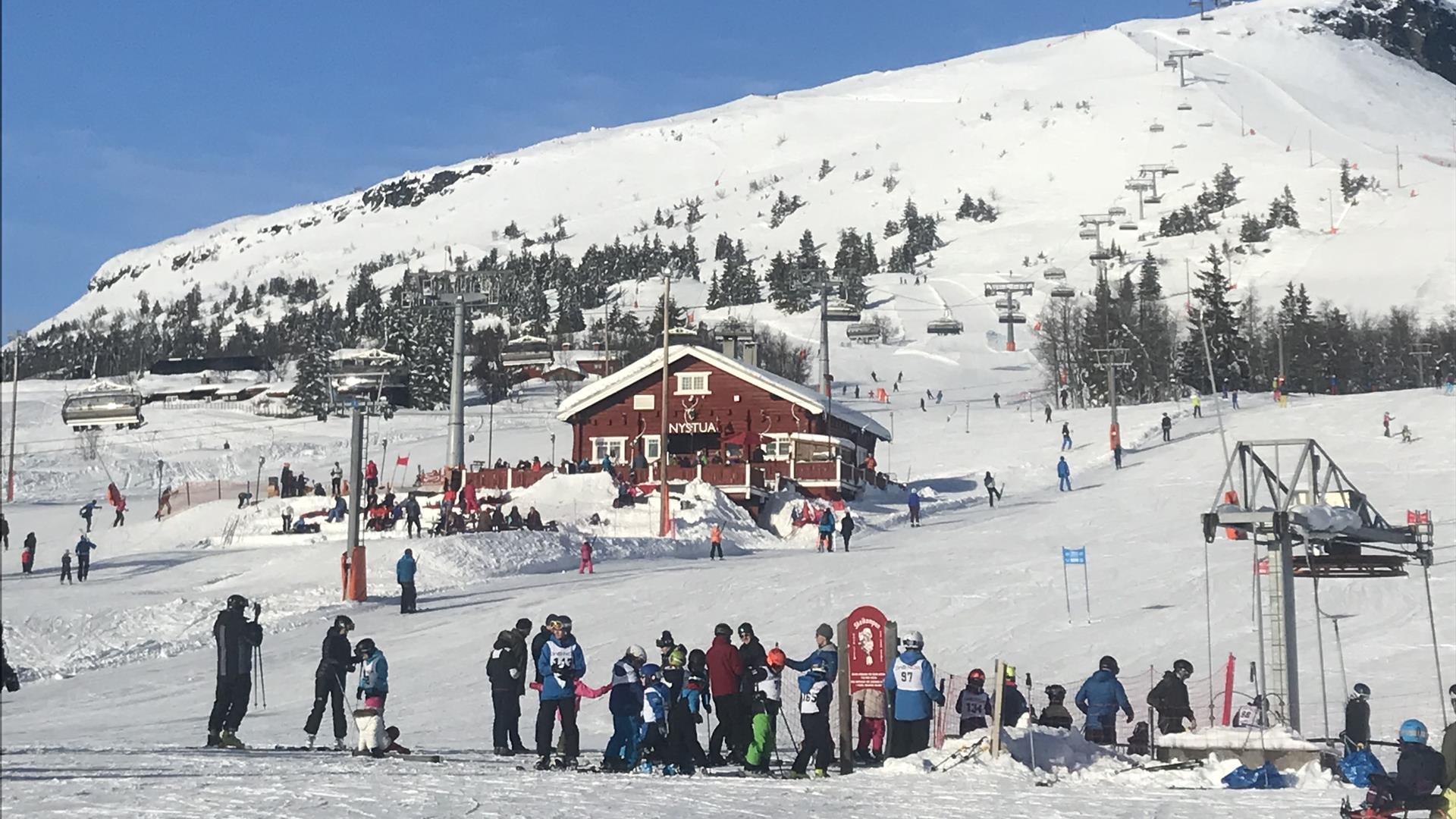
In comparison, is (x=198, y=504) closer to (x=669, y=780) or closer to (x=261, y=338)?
(x=669, y=780)

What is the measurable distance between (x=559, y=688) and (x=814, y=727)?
7.03 ft

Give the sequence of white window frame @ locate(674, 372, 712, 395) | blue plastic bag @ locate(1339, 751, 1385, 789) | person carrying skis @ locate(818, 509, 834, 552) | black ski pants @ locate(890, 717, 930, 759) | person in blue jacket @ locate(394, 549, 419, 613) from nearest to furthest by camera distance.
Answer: blue plastic bag @ locate(1339, 751, 1385, 789) → black ski pants @ locate(890, 717, 930, 759) → person in blue jacket @ locate(394, 549, 419, 613) → person carrying skis @ locate(818, 509, 834, 552) → white window frame @ locate(674, 372, 712, 395)

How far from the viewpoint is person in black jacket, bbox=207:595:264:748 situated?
1452 cm

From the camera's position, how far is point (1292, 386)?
9194cm

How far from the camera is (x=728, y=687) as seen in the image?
13555mm

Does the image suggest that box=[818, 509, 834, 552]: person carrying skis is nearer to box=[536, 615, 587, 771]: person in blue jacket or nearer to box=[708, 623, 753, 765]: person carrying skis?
box=[708, 623, 753, 765]: person carrying skis

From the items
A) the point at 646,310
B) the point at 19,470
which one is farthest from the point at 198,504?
the point at 646,310

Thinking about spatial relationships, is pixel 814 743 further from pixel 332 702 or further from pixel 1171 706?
pixel 332 702

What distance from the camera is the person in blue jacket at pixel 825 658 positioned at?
13.5 meters

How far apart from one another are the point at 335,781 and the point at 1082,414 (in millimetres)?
56208

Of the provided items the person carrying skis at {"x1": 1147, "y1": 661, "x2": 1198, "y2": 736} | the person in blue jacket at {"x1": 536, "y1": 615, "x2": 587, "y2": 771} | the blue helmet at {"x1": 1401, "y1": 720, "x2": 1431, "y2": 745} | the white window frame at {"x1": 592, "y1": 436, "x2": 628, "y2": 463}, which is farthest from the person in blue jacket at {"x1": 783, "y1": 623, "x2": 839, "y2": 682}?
the white window frame at {"x1": 592, "y1": 436, "x2": 628, "y2": 463}

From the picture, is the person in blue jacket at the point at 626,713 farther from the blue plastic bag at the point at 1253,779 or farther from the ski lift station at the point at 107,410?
the ski lift station at the point at 107,410

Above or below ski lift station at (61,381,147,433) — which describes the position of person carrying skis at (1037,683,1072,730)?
below

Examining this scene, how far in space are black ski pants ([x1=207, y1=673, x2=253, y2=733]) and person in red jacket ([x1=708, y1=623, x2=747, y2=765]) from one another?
14.0ft
